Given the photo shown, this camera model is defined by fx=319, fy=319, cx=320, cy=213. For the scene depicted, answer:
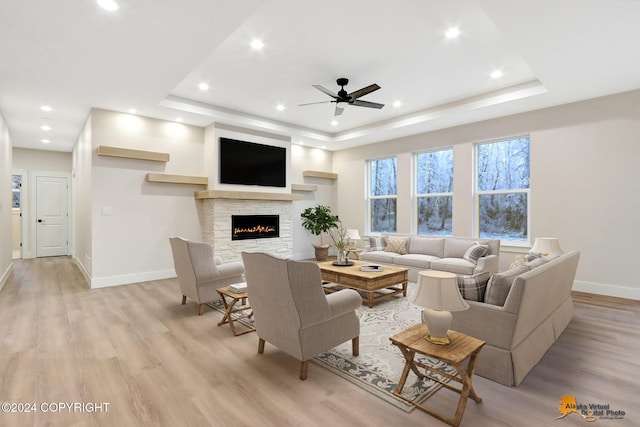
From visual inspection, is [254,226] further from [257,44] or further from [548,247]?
[548,247]

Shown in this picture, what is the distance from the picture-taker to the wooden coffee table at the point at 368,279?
4195 millimetres

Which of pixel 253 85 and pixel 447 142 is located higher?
pixel 253 85

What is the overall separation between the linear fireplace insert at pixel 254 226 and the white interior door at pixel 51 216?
574cm

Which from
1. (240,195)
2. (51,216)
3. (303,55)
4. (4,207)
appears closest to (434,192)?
(240,195)

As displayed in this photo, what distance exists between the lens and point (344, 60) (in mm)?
4047

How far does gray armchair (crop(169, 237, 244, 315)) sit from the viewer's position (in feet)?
12.7

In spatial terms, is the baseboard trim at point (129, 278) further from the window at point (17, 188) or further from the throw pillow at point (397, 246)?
the window at point (17, 188)

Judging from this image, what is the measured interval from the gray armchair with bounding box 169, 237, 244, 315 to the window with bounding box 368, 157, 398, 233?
459 cm

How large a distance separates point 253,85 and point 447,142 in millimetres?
3997

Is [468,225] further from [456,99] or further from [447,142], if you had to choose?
[456,99]

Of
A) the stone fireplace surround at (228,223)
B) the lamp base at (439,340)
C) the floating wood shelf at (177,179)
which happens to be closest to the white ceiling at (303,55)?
the floating wood shelf at (177,179)

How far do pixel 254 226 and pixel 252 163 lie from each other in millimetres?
1334

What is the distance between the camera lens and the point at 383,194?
26.0 ft

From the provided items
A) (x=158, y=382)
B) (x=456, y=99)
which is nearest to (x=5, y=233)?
(x=158, y=382)
